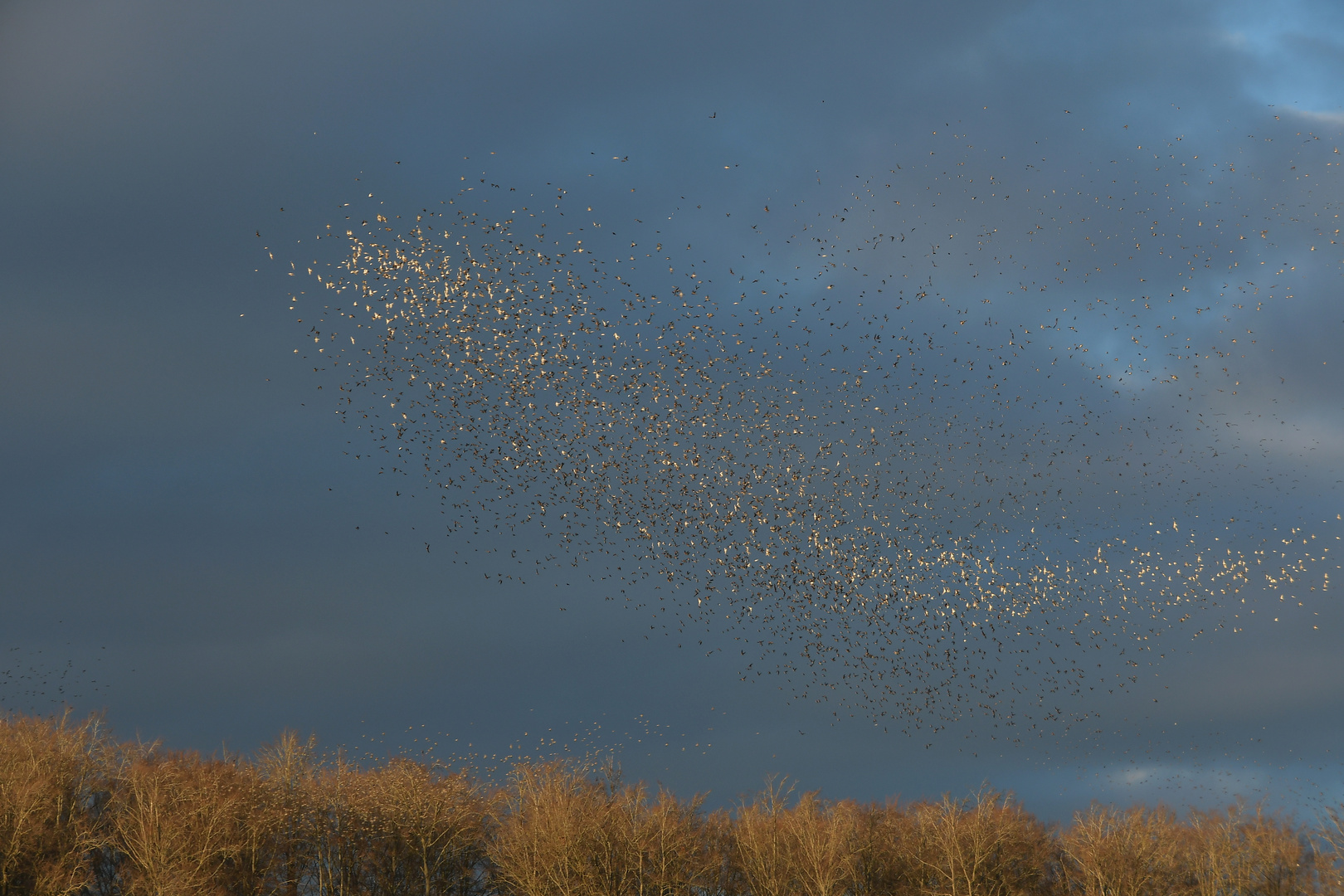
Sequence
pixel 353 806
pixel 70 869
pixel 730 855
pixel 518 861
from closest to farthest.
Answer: pixel 70 869
pixel 518 861
pixel 353 806
pixel 730 855

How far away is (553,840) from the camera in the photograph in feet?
182

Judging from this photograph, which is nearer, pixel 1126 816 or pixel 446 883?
pixel 446 883

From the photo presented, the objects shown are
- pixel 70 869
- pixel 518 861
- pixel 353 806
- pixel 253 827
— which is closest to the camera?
pixel 70 869

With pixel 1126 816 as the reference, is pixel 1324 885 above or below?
below

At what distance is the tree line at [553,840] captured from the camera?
51.0m

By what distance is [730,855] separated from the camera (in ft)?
219

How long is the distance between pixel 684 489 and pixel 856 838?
4358cm

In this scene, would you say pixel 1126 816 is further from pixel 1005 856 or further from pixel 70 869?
pixel 70 869

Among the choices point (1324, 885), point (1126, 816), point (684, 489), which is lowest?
point (1324, 885)

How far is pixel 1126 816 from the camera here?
221ft

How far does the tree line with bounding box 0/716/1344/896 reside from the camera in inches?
2009

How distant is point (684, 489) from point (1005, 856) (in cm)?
4463

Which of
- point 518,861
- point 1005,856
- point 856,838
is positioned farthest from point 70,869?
point 1005,856

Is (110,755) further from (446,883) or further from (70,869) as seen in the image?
(446,883)
